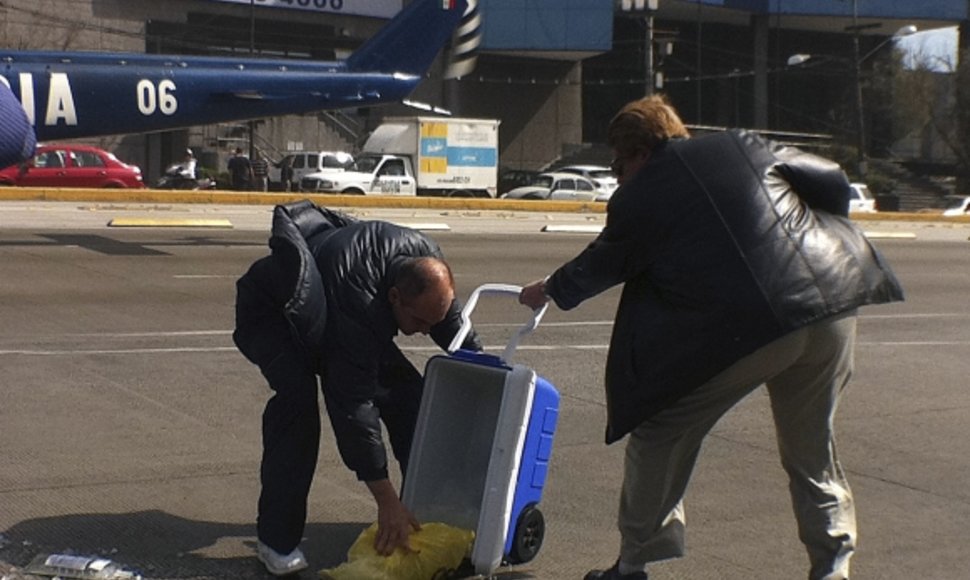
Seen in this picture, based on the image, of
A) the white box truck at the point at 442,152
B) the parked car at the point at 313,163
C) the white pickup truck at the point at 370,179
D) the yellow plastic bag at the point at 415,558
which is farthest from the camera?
the white box truck at the point at 442,152

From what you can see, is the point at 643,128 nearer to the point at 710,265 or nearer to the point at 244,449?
the point at 710,265

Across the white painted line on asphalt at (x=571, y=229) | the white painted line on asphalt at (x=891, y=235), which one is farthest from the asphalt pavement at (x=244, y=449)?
the white painted line on asphalt at (x=891, y=235)

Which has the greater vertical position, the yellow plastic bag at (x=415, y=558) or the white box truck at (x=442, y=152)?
the white box truck at (x=442, y=152)

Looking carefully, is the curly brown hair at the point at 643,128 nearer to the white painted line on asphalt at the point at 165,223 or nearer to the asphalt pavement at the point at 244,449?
the asphalt pavement at the point at 244,449

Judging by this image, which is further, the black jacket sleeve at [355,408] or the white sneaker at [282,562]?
the white sneaker at [282,562]

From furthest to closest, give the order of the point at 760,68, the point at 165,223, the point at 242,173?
the point at 760,68 < the point at 242,173 < the point at 165,223

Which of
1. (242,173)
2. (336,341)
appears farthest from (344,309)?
(242,173)

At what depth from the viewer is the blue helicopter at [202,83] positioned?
20281mm

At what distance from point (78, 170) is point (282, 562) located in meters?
33.2

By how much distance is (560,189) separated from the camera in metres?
46.4

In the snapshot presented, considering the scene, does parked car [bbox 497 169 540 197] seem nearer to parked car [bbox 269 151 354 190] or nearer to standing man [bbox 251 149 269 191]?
parked car [bbox 269 151 354 190]

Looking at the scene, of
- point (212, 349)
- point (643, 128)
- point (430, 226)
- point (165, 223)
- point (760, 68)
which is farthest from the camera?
point (760, 68)

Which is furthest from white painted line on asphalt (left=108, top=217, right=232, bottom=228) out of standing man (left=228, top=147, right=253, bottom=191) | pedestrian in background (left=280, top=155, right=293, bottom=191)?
pedestrian in background (left=280, top=155, right=293, bottom=191)

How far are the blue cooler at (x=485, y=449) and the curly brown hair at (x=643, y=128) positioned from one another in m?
0.75
